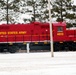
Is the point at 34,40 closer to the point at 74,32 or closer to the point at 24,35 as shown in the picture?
the point at 24,35

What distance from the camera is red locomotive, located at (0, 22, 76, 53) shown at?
3482cm

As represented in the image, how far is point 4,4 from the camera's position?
46875mm

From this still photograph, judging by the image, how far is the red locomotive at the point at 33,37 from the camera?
34822 mm

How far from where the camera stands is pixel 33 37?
3553 cm
